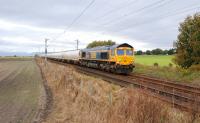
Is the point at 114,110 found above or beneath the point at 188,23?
beneath

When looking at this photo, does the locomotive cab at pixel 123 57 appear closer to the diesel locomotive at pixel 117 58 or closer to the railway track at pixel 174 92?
the diesel locomotive at pixel 117 58

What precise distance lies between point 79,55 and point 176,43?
25.6 meters

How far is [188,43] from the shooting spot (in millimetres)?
32312

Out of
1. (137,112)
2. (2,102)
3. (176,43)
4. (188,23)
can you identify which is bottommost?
(2,102)

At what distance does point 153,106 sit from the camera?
312 inches

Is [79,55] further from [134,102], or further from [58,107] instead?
[134,102]

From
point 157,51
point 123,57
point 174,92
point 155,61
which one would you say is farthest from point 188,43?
point 157,51

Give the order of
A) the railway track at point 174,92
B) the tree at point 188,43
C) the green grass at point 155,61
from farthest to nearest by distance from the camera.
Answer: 1. the green grass at point 155,61
2. the tree at point 188,43
3. the railway track at point 174,92

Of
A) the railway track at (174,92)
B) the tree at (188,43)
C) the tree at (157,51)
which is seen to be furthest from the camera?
the tree at (157,51)

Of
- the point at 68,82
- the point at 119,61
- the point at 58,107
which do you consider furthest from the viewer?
the point at 119,61

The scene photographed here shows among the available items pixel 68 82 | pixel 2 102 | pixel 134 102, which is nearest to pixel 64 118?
pixel 134 102

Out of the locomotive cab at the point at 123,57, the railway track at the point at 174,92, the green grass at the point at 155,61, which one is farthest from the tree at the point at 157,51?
the railway track at the point at 174,92

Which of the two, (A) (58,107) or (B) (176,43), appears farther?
(B) (176,43)

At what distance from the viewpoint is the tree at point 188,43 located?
31.1 metres
